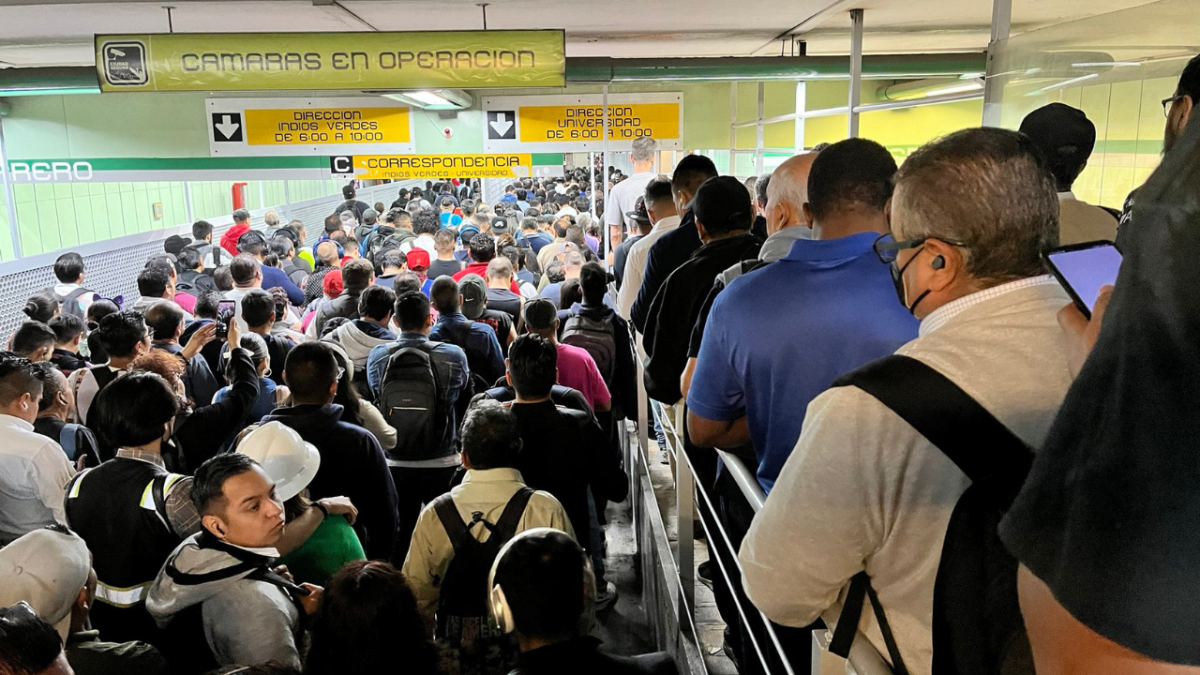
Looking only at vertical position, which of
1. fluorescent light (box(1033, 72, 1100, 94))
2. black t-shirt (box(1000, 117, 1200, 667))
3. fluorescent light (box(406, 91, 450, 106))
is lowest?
black t-shirt (box(1000, 117, 1200, 667))

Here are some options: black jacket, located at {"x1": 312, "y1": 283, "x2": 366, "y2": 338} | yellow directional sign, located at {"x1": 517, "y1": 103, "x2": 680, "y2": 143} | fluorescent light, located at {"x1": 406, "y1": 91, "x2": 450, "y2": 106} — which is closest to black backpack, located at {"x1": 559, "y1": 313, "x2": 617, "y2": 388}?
black jacket, located at {"x1": 312, "y1": 283, "x2": 366, "y2": 338}

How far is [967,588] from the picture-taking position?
1.15m

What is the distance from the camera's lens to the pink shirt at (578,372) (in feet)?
14.8

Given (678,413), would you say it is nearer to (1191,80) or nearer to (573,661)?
(573,661)

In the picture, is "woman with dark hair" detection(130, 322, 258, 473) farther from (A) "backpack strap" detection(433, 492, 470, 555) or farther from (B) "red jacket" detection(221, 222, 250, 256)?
(B) "red jacket" detection(221, 222, 250, 256)

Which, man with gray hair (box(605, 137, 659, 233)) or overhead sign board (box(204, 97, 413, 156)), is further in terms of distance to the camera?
overhead sign board (box(204, 97, 413, 156))

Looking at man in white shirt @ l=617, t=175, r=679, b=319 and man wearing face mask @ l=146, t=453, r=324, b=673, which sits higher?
man in white shirt @ l=617, t=175, r=679, b=319

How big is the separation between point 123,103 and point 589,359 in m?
10.1

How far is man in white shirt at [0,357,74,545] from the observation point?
3100 mm

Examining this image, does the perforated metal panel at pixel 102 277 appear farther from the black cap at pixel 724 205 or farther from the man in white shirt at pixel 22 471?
the black cap at pixel 724 205

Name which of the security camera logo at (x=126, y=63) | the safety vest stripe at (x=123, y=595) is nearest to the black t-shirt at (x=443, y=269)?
the security camera logo at (x=126, y=63)

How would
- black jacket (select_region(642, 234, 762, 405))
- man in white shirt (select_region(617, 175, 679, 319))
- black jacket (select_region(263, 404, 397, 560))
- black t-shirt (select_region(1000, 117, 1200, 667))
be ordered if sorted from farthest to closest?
man in white shirt (select_region(617, 175, 679, 319)) → black jacket (select_region(263, 404, 397, 560)) → black jacket (select_region(642, 234, 762, 405)) → black t-shirt (select_region(1000, 117, 1200, 667))

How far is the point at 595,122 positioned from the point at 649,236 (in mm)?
6750

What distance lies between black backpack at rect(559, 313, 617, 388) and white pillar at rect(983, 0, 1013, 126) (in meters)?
2.33
